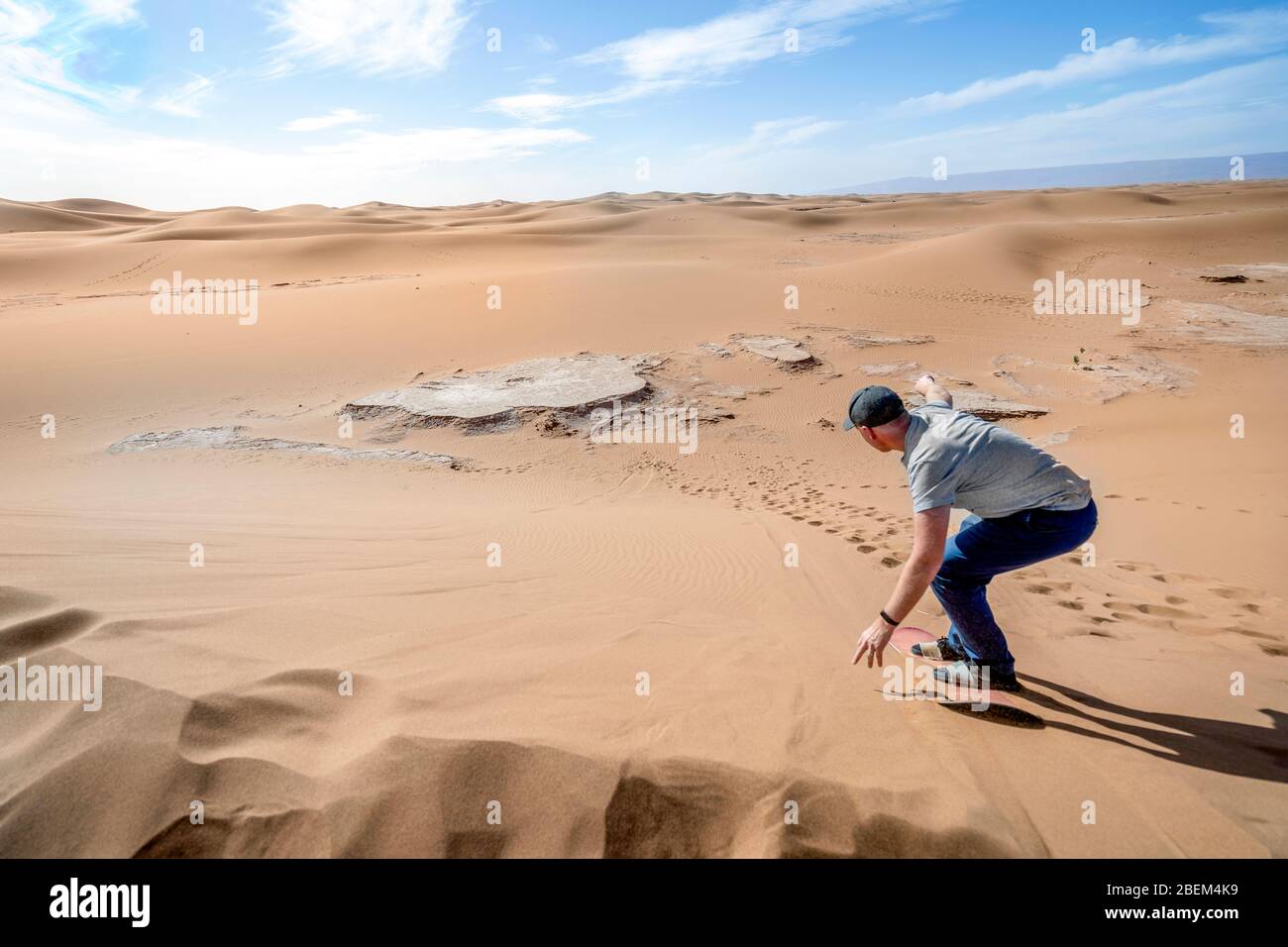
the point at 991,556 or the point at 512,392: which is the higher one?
the point at 512,392

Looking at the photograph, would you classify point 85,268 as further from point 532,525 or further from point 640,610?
point 640,610

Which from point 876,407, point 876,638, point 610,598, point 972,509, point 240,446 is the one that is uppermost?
point 876,407

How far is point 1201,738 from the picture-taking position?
2609 millimetres

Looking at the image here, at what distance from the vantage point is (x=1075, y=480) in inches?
106

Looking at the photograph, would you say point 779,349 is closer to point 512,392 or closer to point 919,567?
point 512,392

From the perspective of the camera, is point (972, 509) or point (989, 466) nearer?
point (989, 466)

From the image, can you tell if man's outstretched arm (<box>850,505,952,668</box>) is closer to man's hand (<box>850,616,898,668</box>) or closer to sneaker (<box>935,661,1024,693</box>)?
man's hand (<box>850,616,898,668</box>)

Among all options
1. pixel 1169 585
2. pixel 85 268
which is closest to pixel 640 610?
pixel 1169 585

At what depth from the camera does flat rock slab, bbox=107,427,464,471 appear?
23.3 ft

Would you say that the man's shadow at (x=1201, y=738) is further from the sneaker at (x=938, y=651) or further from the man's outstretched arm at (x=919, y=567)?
the man's outstretched arm at (x=919, y=567)

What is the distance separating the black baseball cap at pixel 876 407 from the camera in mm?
2607

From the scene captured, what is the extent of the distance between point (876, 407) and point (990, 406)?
21.3 feet

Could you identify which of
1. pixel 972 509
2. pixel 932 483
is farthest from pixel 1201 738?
pixel 932 483
